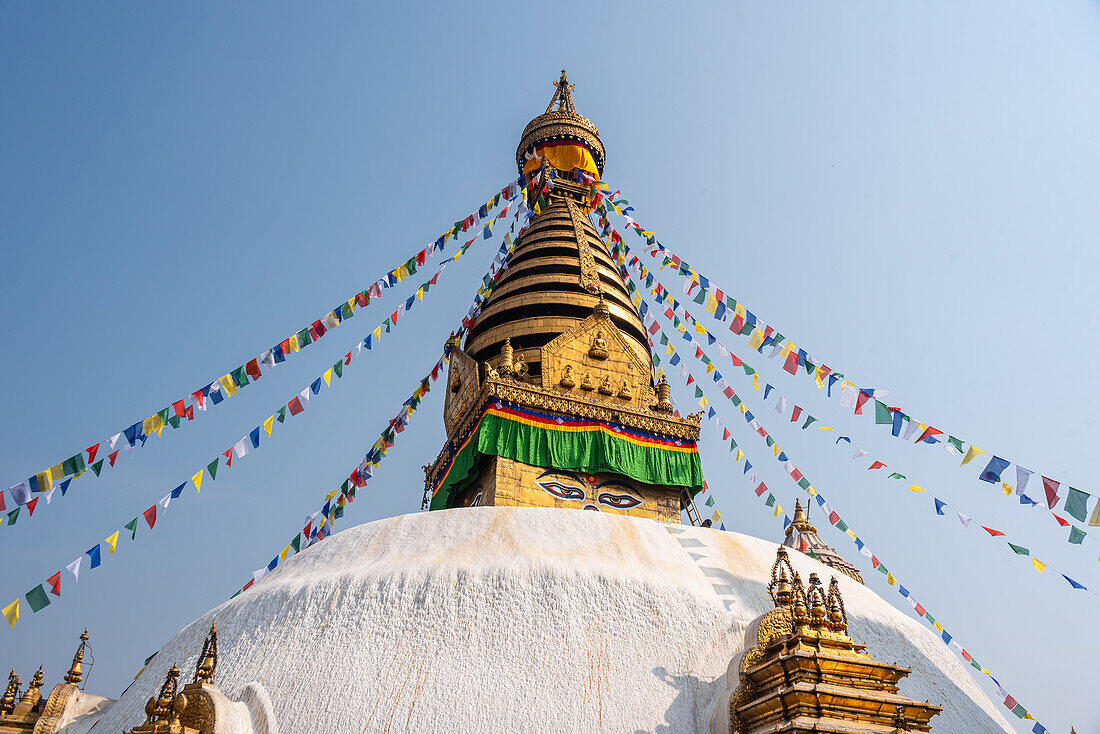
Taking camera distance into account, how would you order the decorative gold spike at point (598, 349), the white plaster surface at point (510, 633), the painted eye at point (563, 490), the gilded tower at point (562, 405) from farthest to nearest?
the decorative gold spike at point (598, 349) → the gilded tower at point (562, 405) → the painted eye at point (563, 490) → the white plaster surface at point (510, 633)

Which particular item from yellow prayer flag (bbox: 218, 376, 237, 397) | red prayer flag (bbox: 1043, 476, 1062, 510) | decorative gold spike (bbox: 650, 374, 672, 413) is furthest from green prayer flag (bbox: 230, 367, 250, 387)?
red prayer flag (bbox: 1043, 476, 1062, 510)

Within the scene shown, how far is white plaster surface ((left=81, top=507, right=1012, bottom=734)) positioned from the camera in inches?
225

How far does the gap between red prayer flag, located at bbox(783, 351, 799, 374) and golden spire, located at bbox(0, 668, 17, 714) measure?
9.06 m

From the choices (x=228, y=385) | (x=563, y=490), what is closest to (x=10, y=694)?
(x=228, y=385)

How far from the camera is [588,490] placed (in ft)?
38.5

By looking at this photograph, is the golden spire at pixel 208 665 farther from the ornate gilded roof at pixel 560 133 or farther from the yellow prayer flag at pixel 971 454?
the ornate gilded roof at pixel 560 133

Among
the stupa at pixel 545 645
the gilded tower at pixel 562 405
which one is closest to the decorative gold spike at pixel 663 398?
the gilded tower at pixel 562 405

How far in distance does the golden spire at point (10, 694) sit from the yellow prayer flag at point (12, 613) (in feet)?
3.00

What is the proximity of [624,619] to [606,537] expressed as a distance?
108cm

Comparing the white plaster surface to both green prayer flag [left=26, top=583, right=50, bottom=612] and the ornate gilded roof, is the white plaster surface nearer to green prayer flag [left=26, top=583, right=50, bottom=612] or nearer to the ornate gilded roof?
green prayer flag [left=26, top=583, right=50, bottom=612]

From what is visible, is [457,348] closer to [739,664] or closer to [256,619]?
[256,619]

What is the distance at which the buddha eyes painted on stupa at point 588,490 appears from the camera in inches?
453

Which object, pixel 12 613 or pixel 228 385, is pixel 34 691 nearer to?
pixel 12 613

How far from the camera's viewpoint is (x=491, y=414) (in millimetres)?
11688
